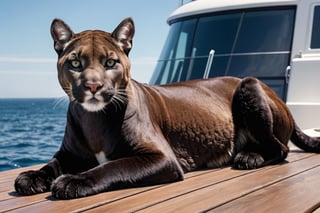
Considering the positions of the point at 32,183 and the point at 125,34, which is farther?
the point at 125,34

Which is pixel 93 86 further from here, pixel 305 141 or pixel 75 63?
pixel 305 141

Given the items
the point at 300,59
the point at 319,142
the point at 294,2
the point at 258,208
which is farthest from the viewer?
the point at 294,2

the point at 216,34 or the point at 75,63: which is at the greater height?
the point at 216,34

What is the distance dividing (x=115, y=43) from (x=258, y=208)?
1.32m

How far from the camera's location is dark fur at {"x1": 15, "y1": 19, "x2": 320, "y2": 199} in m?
3.04

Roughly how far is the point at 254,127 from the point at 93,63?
1666mm

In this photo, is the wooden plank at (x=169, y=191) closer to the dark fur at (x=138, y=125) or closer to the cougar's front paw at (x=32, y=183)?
the dark fur at (x=138, y=125)

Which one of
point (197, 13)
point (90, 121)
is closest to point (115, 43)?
point (90, 121)

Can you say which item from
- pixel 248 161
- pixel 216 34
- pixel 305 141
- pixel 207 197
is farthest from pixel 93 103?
pixel 216 34

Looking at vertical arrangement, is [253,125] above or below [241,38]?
below

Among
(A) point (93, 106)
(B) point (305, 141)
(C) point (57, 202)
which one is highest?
(A) point (93, 106)

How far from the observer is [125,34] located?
327cm

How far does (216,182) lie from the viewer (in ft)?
11.1

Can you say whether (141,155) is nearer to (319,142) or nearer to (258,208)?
(258,208)
